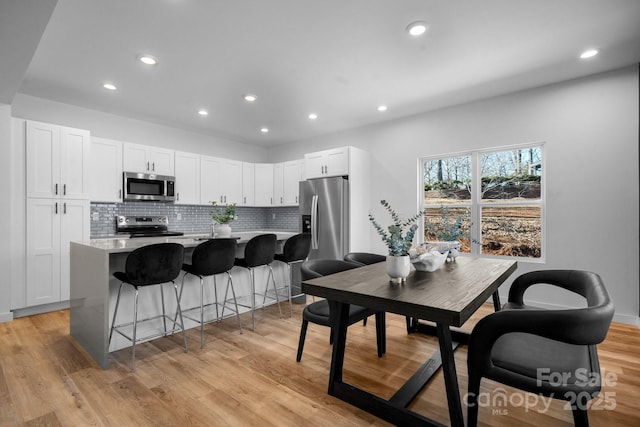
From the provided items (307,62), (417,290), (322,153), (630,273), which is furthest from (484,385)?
(322,153)

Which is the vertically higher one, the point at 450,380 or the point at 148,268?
the point at 148,268

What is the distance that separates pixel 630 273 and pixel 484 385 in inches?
96.1

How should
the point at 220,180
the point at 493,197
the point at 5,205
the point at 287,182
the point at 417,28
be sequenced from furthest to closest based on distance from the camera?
the point at 287,182, the point at 220,180, the point at 493,197, the point at 5,205, the point at 417,28

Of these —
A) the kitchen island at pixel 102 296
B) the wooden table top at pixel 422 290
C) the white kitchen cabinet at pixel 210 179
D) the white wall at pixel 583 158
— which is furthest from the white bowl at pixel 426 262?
the white kitchen cabinet at pixel 210 179

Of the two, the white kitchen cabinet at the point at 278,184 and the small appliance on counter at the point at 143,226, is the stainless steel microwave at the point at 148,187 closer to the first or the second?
the small appliance on counter at the point at 143,226

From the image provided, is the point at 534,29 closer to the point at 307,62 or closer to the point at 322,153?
the point at 307,62

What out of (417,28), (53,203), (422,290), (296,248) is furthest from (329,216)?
(53,203)

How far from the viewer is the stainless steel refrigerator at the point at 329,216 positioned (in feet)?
15.2

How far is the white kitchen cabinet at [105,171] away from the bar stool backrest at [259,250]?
8.08ft

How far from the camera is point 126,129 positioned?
4703 mm

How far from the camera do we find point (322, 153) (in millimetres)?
5035

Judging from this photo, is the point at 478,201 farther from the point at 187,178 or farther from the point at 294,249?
the point at 187,178

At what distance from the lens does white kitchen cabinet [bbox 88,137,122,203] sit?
13.6 feet

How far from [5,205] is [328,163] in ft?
12.9
